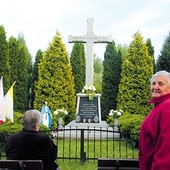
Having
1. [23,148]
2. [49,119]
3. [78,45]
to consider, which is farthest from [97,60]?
[23,148]

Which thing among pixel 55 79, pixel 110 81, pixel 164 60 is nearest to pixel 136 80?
pixel 164 60

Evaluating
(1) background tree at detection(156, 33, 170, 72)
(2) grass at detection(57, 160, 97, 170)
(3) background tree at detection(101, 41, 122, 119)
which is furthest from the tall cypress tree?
(2) grass at detection(57, 160, 97, 170)

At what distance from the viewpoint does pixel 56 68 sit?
71.5ft

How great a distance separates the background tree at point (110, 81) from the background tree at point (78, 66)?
151cm

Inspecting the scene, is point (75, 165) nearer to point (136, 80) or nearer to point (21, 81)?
point (136, 80)

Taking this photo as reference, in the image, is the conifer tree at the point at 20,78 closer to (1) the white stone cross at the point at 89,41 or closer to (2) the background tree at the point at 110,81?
(2) the background tree at the point at 110,81

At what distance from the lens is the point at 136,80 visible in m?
21.7

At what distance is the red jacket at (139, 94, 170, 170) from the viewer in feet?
10.4

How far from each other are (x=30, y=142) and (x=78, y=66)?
66.4 ft

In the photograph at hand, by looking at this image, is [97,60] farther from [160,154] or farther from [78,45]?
[160,154]

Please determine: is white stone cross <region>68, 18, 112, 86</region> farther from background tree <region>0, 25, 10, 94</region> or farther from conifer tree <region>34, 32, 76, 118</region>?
background tree <region>0, 25, 10, 94</region>

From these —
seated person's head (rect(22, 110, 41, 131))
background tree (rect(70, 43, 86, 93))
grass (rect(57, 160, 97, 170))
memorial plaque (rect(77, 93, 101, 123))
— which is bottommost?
grass (rect(57, 160, 97, 170))

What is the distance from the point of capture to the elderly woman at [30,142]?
176 inches

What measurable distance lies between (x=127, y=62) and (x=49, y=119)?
6671 mm
